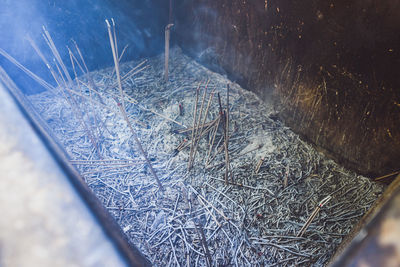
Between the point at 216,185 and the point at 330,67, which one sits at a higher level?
the point at 330,67

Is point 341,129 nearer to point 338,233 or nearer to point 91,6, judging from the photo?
point 338,233

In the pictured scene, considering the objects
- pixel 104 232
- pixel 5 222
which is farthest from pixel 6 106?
pixel 104 232

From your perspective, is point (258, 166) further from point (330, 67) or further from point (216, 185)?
point (330, 67)

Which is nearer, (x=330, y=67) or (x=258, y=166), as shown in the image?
(x=330, y=67)

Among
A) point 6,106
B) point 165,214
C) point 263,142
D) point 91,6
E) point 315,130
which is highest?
point 6,106

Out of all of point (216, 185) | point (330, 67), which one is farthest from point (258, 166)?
point (330, 67)

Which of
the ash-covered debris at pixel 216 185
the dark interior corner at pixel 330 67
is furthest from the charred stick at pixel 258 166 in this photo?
the dark interior corner at pixel 330 67

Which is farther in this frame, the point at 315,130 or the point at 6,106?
the point at 315,130

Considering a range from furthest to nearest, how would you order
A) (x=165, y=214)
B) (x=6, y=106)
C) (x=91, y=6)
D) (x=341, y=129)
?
(x=91, y=6), (x=341, y=129), (x=165, y=214), (x=6, y=106)

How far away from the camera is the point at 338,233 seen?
1451 mm

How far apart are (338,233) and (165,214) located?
118 centimetres

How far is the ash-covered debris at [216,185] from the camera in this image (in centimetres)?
143

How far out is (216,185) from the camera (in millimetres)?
1771

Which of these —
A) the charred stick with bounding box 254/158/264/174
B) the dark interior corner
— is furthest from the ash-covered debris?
the dark interior corner
